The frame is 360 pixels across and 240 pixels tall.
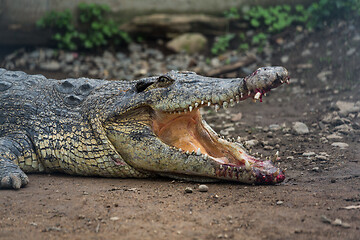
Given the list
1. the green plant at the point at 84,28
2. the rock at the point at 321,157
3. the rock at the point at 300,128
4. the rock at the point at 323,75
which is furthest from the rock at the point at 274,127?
the green plant at the point at 84,28

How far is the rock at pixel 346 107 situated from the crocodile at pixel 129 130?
2.72 m

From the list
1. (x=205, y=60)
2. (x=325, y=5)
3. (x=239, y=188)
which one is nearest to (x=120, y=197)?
(x=239, y=188)

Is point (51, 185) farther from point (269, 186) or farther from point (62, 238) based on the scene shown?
point (269, 186)

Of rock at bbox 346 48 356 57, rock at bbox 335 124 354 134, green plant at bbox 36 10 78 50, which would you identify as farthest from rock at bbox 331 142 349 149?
green plant at bbox 36 10 78 50

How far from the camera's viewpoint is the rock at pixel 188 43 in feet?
33.2

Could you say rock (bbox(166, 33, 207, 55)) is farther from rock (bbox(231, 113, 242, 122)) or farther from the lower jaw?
the lower jaw

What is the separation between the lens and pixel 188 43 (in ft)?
33.3

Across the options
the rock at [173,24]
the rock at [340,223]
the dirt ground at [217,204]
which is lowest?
the dirt ground at [217,204]

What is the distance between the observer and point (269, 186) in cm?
396

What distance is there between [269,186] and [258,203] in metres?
0.50

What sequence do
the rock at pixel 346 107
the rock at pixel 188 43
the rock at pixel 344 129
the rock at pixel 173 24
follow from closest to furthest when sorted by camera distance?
the rock at pixel 344 129, the rock at pixel 346 107, the rock at pixel 188 43, the rock at pixel 173 24

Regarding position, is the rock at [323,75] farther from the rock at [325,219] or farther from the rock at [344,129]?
the rock at [325,219]

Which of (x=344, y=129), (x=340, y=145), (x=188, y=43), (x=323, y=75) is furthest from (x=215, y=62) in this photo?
(x=340, y=145)

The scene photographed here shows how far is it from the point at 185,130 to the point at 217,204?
1138 millimetres
